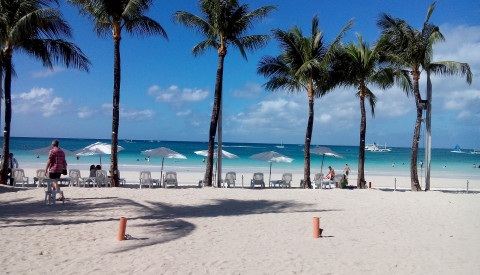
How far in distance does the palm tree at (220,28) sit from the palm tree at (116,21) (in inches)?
56.0

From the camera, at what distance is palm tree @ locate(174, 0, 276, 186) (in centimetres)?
1551

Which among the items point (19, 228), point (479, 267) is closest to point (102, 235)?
point (19, 228)

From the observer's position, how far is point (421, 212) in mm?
11312

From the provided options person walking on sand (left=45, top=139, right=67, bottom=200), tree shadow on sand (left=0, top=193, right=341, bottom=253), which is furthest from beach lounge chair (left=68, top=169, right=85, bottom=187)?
person walking on sand (left=45, top=139, right=67, bottom=200)

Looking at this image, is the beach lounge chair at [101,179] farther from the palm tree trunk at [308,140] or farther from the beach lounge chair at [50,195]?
the palm tree trunk at [308,140]

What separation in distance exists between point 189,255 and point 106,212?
4.43 meters

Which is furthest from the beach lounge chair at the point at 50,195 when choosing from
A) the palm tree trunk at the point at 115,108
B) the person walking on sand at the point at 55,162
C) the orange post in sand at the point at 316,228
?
the orange post in sand at the point at 316,228

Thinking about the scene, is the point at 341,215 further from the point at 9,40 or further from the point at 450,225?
the point at 9,40

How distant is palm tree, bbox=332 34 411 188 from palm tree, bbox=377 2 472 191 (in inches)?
25.6

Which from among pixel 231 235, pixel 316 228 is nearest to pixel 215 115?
pixel 231 235

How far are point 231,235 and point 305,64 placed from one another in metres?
10.0

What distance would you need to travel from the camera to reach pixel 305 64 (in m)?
16.0

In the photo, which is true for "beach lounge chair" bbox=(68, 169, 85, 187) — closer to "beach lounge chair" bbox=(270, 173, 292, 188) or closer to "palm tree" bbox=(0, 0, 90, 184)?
"palm tree" bbox=(0, 0, 90, 184)

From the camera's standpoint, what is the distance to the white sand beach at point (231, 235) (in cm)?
592
